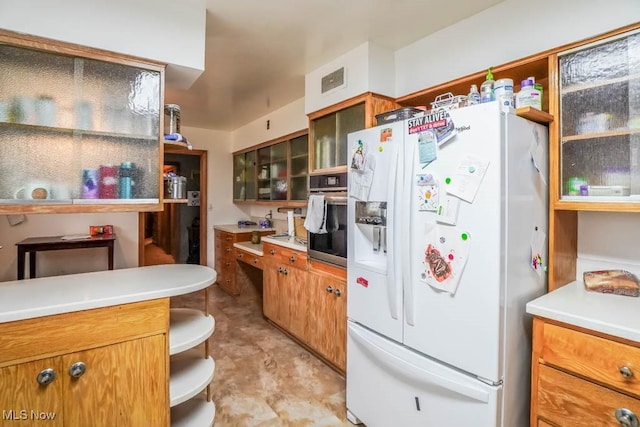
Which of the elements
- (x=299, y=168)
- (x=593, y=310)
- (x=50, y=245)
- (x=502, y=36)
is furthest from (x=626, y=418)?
(x=50, y=245)

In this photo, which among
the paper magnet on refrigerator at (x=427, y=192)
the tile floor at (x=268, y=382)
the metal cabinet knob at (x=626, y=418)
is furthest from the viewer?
the tile floor at (x=268, y=382)

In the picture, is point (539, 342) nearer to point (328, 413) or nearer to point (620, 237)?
point (620, 237)

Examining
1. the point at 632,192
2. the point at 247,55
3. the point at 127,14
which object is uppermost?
the point at 247,55

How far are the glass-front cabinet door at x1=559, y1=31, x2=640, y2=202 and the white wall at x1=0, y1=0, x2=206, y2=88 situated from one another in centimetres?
197

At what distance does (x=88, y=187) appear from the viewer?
1726mm

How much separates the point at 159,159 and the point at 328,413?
6.04 feet

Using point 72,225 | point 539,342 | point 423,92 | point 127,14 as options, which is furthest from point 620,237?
point 72,225

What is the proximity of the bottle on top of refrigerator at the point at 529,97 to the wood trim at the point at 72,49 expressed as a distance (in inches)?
74.7

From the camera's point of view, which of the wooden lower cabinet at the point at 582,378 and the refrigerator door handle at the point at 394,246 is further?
the refrigerator door handle at the point at 394,246

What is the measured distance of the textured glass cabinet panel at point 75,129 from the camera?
157 centimetres

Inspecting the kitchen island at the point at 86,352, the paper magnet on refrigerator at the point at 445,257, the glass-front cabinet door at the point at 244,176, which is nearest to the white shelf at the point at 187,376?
the kitchen island at the point at 86,352

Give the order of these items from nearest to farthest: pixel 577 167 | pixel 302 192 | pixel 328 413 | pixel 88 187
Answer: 1. pixel 577 167
2. pixel 88 187
3. pixel 328 413
4. pixel 302 192

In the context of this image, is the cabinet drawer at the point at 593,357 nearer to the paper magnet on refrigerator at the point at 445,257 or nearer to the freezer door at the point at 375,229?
the paper magnet on refrigerator at the point at 445,257

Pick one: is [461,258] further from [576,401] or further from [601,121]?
[601,121]
